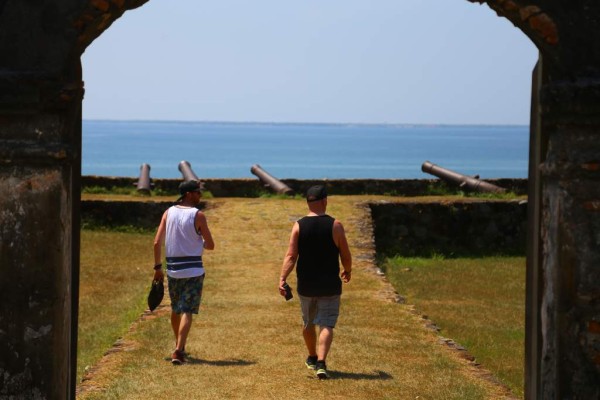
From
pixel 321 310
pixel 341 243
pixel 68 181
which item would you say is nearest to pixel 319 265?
pixel 341 243

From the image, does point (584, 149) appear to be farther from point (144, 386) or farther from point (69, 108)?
point (144, 386)

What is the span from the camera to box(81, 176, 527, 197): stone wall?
2441cm

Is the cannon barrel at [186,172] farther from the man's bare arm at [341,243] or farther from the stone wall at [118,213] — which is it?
the man's bare arm at [341,243]

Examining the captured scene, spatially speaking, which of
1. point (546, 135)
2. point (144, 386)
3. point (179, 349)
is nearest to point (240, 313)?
point (179, 349)

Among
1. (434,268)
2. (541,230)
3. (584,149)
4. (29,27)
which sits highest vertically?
(29,27)

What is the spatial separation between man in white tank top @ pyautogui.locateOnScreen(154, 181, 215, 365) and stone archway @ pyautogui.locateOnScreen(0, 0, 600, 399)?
2.96 metres

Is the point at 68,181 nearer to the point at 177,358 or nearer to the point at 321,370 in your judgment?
the point at 321,370

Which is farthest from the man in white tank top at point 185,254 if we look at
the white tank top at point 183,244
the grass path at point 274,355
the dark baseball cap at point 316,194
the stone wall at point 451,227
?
the stone wall at point 451,227

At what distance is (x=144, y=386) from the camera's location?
363 inches

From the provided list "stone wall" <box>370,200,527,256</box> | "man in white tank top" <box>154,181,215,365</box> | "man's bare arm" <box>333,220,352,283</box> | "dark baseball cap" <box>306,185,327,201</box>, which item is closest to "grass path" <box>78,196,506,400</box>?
"man in white tank top" <box>154,181,215,365</box>

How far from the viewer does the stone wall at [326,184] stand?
24.4 m

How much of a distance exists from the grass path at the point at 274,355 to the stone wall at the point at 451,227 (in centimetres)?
595

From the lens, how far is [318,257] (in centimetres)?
939

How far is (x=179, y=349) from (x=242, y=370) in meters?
0.60
